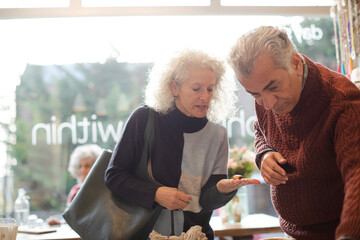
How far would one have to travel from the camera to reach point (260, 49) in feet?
4.42

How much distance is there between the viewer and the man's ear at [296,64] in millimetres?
1411

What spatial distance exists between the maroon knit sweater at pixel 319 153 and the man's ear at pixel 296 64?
32 millimetres

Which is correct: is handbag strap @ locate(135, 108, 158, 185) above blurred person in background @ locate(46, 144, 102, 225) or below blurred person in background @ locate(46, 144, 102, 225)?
above

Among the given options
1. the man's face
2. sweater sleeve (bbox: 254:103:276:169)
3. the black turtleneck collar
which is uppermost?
the man's face

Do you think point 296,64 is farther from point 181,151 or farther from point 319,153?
point 181,151

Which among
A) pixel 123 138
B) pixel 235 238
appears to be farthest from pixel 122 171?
pixel 235 238

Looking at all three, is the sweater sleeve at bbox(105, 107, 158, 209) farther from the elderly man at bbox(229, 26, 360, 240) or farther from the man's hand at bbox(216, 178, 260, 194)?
the elderly man at bbox(229, 26, 360, 240)

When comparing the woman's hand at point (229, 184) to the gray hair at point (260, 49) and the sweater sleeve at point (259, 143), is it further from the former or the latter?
the gray hair at point (260, 49)

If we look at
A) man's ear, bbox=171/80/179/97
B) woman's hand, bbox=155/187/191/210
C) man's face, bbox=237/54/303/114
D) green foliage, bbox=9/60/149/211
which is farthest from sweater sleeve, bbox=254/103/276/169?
green foliage, bbox=9/60/149/211

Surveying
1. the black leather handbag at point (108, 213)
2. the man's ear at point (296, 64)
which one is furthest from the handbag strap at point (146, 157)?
the man's ear at point (296, 64)

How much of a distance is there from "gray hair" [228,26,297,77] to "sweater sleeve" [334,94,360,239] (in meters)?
0.23

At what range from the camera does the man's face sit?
1353 mm

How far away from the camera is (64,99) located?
13.7ft

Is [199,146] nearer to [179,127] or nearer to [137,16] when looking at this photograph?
[179,127]
